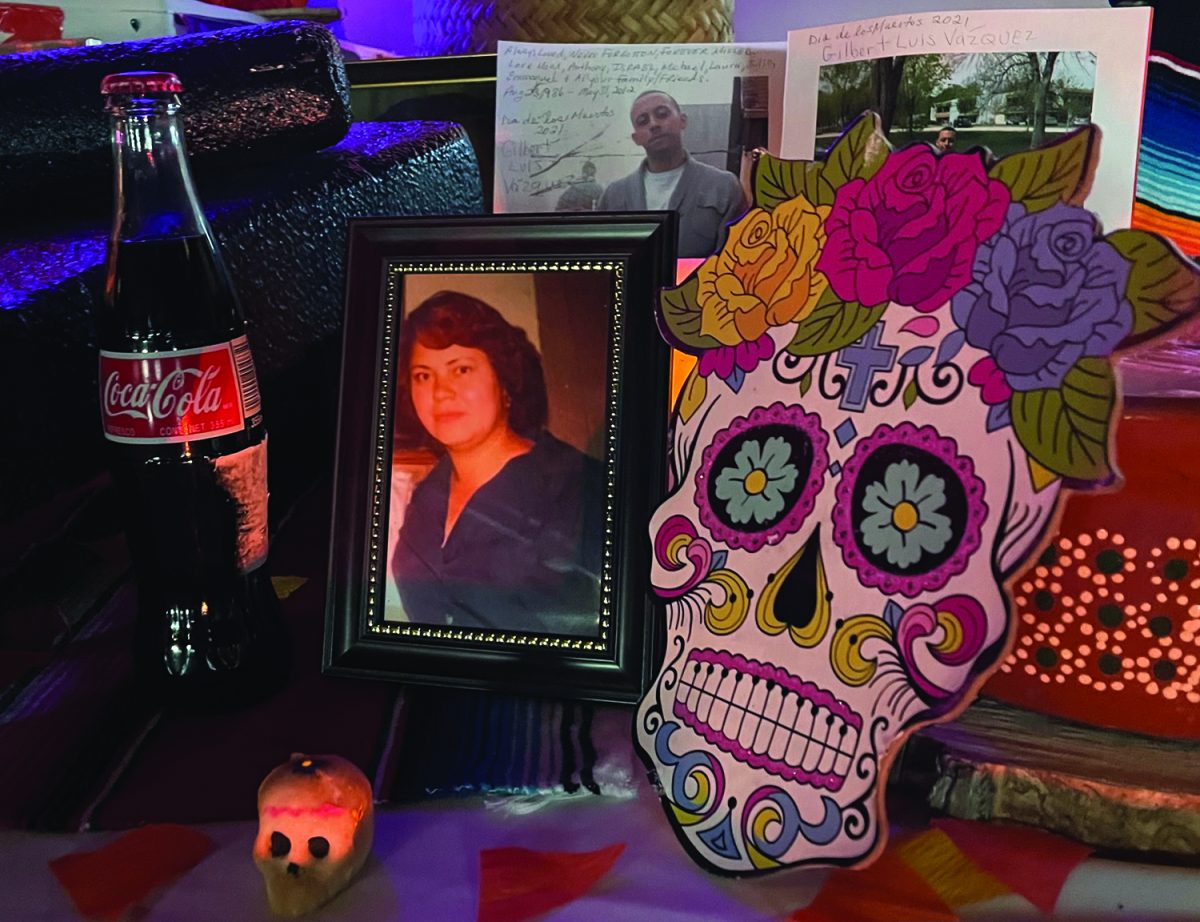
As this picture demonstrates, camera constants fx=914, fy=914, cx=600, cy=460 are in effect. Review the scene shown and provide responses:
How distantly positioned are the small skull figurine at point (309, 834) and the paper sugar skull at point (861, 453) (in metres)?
0.13

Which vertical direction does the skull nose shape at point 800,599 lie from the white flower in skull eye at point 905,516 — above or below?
below

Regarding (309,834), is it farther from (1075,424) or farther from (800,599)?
(1075,424)

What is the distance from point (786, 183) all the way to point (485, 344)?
19 centimetres

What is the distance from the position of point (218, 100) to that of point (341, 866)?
0.50 metres

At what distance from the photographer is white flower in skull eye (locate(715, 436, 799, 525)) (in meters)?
0.41

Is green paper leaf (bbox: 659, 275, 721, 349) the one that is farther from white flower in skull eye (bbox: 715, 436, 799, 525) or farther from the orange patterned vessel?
the orange patterned vessel

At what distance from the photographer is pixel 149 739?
0.49 m

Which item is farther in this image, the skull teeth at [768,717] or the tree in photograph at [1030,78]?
the tree in photograph at [1030,78]

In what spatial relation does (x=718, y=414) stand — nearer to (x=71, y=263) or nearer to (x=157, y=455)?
(x=157, y=455)

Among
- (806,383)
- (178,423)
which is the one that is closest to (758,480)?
(806,383)

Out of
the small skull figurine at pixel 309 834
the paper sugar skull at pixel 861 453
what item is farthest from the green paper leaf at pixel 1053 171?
the small skull figurine at pixel 309 834

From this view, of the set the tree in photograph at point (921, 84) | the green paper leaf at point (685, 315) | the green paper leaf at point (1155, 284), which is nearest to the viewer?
the green paper leaf at point (1155, 284)

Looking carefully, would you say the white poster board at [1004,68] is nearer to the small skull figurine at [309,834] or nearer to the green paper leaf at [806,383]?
the green paper leaf at [806,383]

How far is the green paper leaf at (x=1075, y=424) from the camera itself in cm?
34
